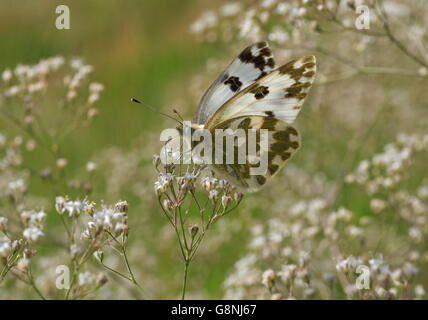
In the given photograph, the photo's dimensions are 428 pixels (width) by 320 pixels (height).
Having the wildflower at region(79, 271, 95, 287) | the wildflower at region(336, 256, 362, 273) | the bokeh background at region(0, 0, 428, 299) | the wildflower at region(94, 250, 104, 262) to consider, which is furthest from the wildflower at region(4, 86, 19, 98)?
the wildflower at region(336, 256, 362, 273)

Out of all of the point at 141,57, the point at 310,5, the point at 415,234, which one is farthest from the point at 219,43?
the point at 141,57

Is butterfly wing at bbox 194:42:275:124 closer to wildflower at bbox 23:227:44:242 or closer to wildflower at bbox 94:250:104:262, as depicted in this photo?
wildflower at bbox 94:250:104:262

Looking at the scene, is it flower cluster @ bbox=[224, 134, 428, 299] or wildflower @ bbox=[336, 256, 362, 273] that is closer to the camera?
wildflower @ bbox=[336, 256, 362, 273]

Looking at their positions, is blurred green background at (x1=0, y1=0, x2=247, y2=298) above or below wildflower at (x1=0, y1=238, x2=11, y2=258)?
above

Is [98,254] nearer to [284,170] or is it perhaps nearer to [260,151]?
[260,151]

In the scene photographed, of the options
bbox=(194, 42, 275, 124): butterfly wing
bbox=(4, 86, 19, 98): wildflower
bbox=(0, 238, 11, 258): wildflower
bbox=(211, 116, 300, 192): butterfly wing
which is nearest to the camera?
bbox=(0, 238, 11, 258): wildflower
